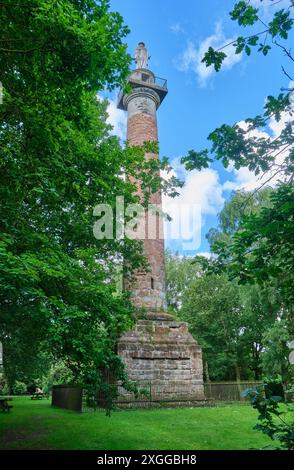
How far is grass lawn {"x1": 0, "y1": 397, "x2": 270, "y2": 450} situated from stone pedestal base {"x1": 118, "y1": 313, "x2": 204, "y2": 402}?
105 inches

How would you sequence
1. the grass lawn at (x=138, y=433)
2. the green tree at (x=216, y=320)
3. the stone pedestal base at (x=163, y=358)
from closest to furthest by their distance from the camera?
the grass lawn at (x=138, y=433)
the stone pedestal base at (x=163, y=358)
the green tree at (x=216, y=320)

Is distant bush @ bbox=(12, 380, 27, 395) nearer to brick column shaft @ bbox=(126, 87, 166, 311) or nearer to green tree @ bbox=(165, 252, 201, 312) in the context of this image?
green tree @ bbox=(165, 252, 201, 312)

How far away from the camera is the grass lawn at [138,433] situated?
255 inches

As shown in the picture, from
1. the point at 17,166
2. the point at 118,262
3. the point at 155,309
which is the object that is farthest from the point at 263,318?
the point at 17,166

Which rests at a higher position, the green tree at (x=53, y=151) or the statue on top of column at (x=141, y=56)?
the statue on top of column at (x=141, y=56)

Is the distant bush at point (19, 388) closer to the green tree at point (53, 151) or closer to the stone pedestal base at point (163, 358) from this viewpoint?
the stone pedestal base at point (163, 358)

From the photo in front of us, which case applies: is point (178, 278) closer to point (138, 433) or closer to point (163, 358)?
point (163, 358)

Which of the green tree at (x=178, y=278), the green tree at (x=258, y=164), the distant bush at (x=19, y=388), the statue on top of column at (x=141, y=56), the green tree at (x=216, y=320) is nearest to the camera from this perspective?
the green tree at (x=258, y=164)

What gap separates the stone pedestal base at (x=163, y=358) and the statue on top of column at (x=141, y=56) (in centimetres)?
1471

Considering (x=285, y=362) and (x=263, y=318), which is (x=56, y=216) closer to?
(x=285, y=362)

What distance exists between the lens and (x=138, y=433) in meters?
7.64

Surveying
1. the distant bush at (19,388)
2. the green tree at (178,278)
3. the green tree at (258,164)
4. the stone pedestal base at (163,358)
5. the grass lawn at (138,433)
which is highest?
the green tree at (178,278)

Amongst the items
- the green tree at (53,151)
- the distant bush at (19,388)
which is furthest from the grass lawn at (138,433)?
the distant bush at (19,388)

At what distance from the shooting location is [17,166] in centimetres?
551
